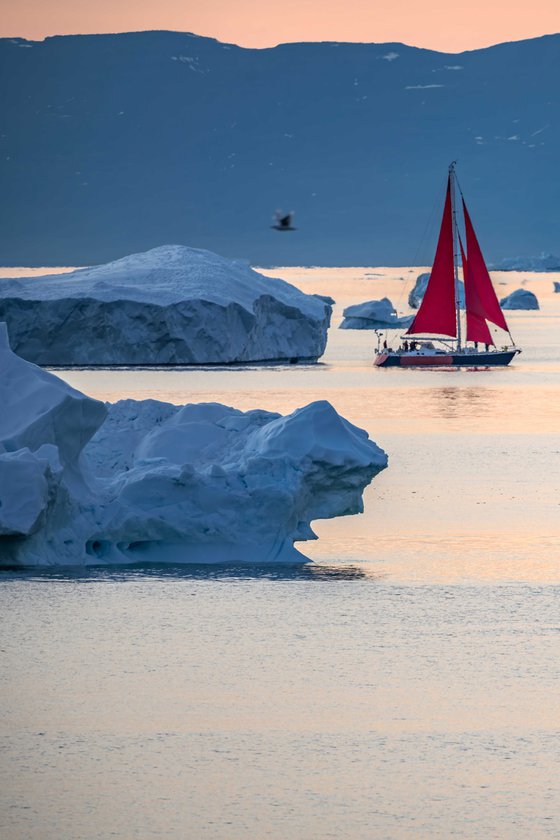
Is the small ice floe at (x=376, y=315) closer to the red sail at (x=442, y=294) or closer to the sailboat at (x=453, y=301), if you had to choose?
the sailboat at (x=453, y=301)

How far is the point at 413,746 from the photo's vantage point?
36.2 ft

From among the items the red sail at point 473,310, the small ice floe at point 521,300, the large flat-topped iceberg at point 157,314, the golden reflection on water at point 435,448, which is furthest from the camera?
the small ice floe at point 521,300

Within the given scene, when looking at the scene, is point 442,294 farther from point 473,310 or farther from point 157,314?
point 157,314

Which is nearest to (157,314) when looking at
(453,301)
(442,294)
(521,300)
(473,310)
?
(442,294)

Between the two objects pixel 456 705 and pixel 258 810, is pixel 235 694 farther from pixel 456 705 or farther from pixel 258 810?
pixel 258 810

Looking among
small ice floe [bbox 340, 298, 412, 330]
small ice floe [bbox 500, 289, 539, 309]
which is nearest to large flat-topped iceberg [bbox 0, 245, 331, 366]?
small ice floe [bbox 340, 298, 412, 330]

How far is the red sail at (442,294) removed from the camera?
179ft

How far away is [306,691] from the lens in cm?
1244

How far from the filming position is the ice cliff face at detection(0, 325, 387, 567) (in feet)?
54.9

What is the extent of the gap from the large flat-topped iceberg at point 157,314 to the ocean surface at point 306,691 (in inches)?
934

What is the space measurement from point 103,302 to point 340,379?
9.36 metres

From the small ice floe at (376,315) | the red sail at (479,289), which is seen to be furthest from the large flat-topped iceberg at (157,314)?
the small ice floe at (376,315)

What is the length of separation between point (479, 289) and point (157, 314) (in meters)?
13.6

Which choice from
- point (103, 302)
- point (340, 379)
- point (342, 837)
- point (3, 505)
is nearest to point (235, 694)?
point (342, 837)
